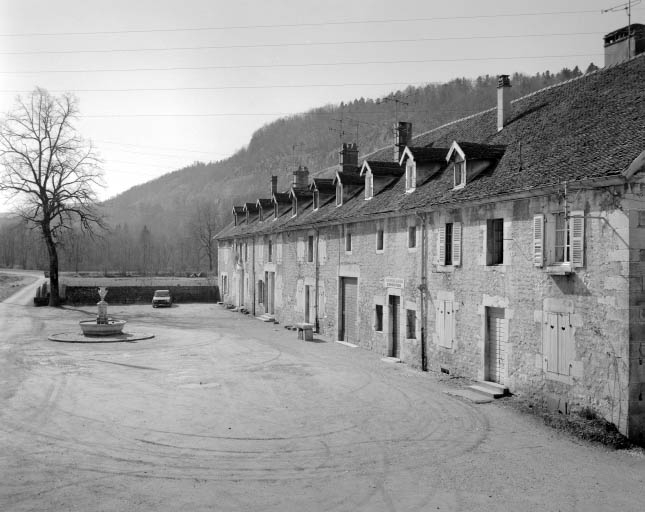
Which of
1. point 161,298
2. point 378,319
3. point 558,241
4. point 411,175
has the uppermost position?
point 411,175

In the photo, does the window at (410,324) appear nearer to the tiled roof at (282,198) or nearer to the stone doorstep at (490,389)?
the stone doorstep at (490,389)

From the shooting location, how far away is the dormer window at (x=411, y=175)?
22.1m

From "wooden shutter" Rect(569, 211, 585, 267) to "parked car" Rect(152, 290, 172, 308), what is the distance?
38.0 m

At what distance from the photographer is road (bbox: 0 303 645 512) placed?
9.31 metres

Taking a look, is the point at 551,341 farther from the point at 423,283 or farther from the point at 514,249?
the point at 423,283

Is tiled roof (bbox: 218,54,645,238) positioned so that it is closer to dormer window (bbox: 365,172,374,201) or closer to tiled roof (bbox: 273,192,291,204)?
dormer window (bbox: 365,172,374,201)

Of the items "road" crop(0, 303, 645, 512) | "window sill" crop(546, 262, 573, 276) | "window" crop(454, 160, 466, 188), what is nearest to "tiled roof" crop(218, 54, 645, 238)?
"window" crop(454, 160, 466, 188)

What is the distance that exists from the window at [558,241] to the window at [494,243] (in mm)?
2069

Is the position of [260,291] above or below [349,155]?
below

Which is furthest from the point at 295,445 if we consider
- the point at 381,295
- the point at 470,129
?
the point at 470,129

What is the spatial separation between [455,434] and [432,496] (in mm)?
3618

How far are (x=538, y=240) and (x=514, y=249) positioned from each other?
120 centimetres

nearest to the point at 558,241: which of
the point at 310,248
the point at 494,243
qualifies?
the point at 494,243

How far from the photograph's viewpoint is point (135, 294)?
5034cm
